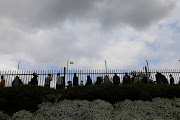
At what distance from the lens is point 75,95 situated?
32.4 ft

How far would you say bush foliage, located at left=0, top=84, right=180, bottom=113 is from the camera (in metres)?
9.70

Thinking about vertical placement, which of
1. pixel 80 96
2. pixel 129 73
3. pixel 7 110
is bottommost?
pixel 7 110

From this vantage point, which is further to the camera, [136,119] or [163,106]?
[163,106]

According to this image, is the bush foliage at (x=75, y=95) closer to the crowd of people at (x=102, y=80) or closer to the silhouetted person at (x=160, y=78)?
the crowd of people at (x=102, y=80)

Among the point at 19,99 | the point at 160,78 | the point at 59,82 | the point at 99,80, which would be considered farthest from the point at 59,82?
the point at 160,78

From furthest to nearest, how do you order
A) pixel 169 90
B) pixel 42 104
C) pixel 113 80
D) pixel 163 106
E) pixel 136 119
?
pixel 113 80 < pixel 169 90 < pixel 42 104 < pixel 163 106 < pixel 136 119

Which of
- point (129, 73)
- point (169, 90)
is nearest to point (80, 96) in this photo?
point (169, 90)

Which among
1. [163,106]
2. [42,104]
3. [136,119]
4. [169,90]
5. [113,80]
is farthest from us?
[113,80]

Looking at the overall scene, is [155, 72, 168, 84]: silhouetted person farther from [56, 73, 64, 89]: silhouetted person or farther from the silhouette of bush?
the silhouette of bush

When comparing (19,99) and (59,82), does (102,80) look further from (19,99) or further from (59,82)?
(19,99)

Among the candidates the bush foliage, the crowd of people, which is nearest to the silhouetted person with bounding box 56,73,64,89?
the crowd of people

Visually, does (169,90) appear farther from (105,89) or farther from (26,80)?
(26,80)

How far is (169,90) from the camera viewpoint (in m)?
10.4

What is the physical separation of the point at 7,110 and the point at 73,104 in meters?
3.75
